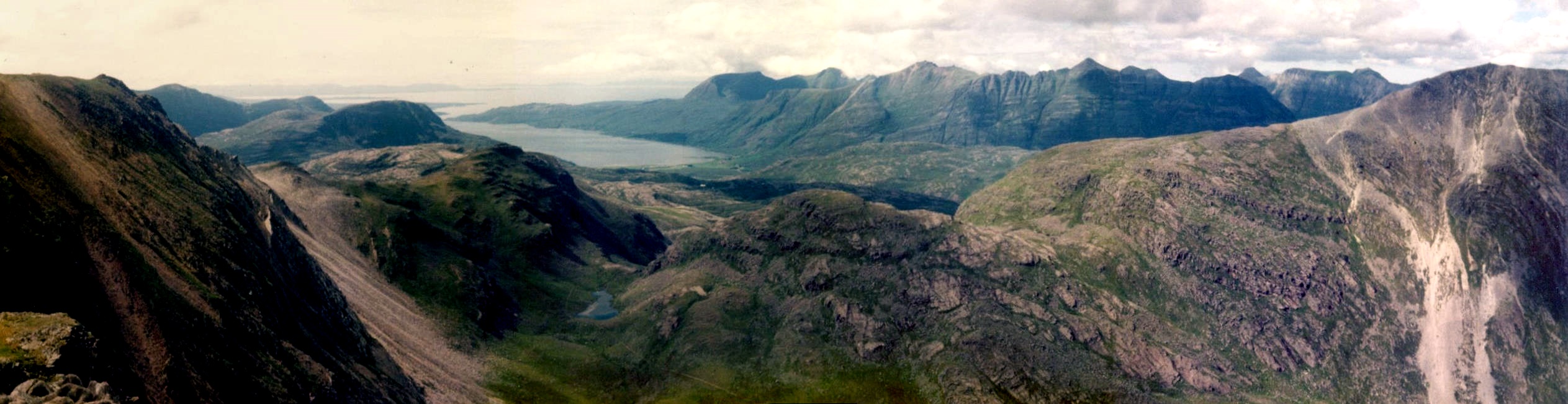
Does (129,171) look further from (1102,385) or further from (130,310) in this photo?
(1102,385)

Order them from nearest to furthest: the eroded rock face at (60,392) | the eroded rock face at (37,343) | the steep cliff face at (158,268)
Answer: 1. the eroded rock face at (60,392)
2. the eroded rock face at (37,343)
3. the steep cliff face at (158,268)

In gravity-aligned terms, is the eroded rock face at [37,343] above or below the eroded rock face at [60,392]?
above

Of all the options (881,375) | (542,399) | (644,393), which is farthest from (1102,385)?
(542,399)

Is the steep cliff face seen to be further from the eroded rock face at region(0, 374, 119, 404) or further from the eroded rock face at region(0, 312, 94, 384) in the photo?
the eroded rock face at region(0, 374, 119, 404)

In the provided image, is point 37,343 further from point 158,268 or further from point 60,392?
point 158,268

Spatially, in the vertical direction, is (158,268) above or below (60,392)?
above

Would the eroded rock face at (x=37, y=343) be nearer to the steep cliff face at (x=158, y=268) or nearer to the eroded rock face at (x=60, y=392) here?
the eroded rock face at (x=60, y=392)

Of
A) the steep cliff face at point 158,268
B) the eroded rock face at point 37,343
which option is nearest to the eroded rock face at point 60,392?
the eroded rock face at point 37,343

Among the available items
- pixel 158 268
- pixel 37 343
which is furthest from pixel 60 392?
pixel 158 268
